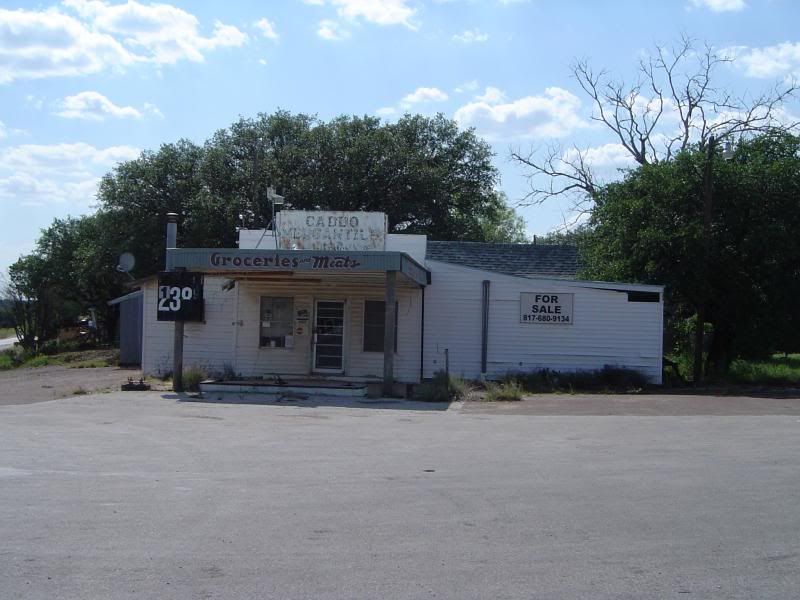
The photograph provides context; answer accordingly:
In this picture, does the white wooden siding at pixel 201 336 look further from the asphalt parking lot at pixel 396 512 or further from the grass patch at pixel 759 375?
the grass patch at pixel 759 375

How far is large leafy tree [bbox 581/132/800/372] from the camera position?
2309cm

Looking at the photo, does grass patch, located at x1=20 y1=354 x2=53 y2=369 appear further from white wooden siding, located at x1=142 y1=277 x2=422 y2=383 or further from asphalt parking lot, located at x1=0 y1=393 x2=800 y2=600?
asphalt parking lot, located at x1=0 y1=393 x2=800 y2=600

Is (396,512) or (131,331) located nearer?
(396,512)

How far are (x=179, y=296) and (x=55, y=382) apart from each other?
618 centimetres

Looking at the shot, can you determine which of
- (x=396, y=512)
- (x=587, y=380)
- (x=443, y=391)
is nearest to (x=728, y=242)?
(x=587, y=380)

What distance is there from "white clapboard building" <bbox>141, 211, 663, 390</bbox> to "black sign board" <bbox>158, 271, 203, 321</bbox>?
2.00ft

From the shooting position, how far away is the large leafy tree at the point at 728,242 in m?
23.1

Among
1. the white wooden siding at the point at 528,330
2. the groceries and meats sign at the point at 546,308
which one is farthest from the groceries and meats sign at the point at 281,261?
the groceries and meats sign at the point at 546,308

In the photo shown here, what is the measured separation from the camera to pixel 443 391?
19.3 metres

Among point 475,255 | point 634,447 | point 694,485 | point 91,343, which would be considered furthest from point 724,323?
point 91,343

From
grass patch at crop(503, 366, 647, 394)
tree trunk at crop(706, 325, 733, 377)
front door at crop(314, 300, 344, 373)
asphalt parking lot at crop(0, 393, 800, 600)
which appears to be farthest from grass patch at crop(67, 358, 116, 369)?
tree trunk at crop(706, 325, 733, 377)

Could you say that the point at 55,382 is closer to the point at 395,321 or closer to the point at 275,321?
the point at 275,321

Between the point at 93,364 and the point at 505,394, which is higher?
the point at 505,394

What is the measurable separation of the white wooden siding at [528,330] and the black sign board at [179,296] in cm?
630
